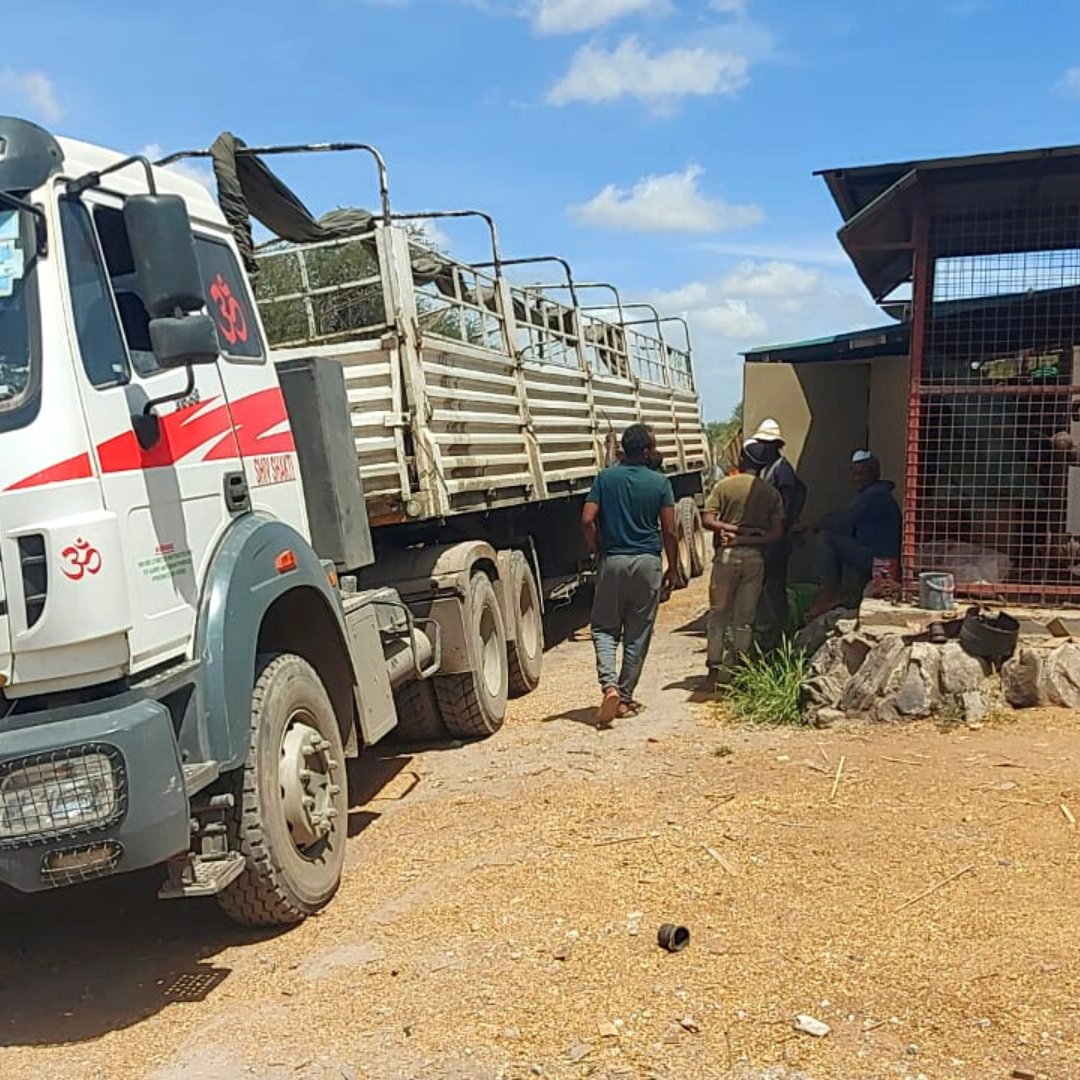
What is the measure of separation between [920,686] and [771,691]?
901mm

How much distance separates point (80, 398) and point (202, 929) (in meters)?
2.19

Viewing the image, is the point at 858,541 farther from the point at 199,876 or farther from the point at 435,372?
the point at 199,876

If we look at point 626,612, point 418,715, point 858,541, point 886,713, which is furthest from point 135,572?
point 858,541

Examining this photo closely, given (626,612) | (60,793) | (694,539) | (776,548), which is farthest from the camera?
(694,539)

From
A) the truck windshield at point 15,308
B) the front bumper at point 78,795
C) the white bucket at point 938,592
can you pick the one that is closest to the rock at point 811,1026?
the front bumper at point 78,795

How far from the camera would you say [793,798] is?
556 centimetres

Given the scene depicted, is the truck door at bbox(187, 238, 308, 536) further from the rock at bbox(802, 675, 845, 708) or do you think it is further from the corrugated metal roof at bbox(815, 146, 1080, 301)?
the corrugated metal roof at bbox(815, 146, 1080, 301)

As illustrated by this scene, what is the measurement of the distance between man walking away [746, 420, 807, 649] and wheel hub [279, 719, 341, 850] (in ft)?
14.4

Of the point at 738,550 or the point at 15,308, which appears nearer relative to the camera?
the point at 15,308

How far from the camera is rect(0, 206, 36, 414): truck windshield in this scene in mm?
3539

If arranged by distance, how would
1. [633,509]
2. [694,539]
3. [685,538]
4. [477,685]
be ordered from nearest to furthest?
1. [477,685]
2. [633,509]
3. [685,538]
4. [694,539]

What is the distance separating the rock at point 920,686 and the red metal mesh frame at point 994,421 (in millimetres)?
742

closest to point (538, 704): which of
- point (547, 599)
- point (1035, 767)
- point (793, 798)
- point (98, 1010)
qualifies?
point (547, 599)

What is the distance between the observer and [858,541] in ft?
28.9
